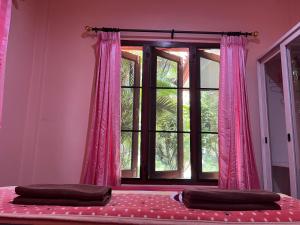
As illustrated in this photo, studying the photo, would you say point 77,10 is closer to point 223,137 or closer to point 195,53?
point 195,53

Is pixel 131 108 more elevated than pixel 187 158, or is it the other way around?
pixel 131 108

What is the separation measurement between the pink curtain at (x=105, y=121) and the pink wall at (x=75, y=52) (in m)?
0.19

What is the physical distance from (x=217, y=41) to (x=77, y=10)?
1491 millimetres

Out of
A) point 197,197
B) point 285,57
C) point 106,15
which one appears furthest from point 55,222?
point 106,15

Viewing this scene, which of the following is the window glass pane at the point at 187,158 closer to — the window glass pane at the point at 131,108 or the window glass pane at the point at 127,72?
the window glass pane at the point at 131,108

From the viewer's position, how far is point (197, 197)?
1172mm

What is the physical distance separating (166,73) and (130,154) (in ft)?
2.94

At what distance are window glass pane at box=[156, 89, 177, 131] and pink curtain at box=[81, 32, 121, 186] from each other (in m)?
0.42

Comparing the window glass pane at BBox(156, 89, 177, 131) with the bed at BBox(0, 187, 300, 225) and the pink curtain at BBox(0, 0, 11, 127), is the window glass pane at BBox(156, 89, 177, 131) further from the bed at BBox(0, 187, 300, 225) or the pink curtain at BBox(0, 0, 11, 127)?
the bed at BBox(0, 187, 300, 225)

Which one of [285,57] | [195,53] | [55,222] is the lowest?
[55,222]

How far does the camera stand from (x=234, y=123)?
2.52 m

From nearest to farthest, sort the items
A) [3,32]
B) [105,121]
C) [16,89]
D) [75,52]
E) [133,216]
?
[133,216] → [3,32] → [16,89] → [105,121] → [75,52]

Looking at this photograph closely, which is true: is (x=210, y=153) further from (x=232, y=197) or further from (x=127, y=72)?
(x=232, y=197)

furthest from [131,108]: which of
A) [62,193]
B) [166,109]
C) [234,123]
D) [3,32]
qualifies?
[62,193]
